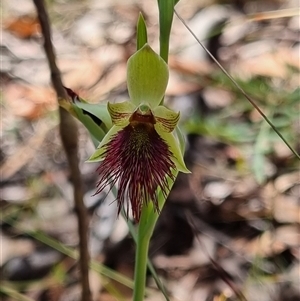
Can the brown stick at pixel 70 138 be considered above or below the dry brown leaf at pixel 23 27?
below

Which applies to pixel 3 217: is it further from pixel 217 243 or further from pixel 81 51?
pixel 81 51

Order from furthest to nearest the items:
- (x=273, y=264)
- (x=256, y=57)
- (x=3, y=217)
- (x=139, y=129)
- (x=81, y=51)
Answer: (x=81, y=51)
(x=256, y=57)
(x=3, y=217)
(x=273, y=264)
(x=139, y=129)

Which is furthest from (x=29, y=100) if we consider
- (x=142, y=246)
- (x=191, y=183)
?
(x=142, y=246)

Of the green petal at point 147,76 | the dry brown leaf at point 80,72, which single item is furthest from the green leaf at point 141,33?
the dry brown leaf at point 80,72

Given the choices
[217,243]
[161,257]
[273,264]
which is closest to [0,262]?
[161,257]

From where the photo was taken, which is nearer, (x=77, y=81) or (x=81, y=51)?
(x=77, y=81)

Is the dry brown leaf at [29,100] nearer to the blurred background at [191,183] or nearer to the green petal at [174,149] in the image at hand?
the blurred background at [191,183]

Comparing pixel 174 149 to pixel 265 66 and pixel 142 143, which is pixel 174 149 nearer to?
pixel 142 143
